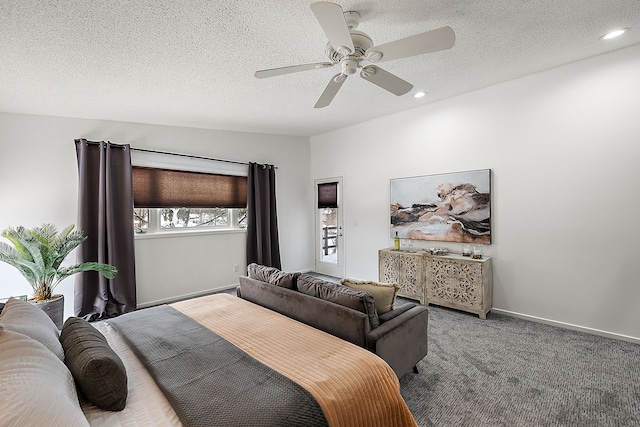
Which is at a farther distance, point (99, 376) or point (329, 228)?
point (329, 228)

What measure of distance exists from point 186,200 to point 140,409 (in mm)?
3571

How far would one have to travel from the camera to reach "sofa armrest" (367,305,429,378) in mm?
1854

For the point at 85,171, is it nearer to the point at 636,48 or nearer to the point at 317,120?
the point at 317,120

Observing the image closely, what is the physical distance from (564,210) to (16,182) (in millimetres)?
6130

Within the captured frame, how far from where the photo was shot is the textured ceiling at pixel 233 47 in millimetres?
1988

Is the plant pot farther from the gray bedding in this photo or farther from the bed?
the gray bedding

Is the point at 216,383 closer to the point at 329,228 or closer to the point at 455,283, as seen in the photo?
the point at 455,283

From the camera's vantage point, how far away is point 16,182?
10.9 ft

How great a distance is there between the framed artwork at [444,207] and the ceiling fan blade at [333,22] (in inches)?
101

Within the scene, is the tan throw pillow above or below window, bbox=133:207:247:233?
below

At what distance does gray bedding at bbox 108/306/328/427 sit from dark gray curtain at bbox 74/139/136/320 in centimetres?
221

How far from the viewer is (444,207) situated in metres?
3.94

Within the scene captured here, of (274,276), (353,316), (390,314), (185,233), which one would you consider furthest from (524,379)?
(185,233)

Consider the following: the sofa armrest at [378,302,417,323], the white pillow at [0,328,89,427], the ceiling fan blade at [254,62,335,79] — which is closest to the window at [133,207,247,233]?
the ceiling fan blade at [254,62,335,79]
